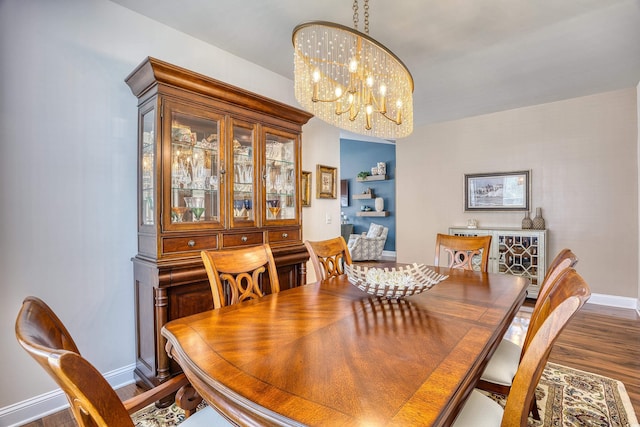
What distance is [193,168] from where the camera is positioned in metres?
2.22

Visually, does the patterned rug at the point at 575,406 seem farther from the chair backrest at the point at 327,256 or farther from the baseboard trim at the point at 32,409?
the chair backrest at the point at 327,256

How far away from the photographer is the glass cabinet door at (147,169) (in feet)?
6.67

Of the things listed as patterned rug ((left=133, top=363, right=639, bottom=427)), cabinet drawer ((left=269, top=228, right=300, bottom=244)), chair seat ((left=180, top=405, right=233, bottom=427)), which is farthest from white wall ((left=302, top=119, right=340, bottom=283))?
chair seat ((left=180, top=405, right=233, bottom=427))

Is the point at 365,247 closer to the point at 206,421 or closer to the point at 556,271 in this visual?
the point at 556,271

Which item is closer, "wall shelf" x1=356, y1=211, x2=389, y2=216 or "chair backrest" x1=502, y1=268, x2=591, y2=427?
"chair backrest" x1=502, y1=268, x2=591, y2=427

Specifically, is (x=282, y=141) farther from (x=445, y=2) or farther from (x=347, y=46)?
(x=445, y=2)

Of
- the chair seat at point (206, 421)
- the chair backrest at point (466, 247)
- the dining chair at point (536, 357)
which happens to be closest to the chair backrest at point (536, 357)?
the dining chair at point (536, 357)

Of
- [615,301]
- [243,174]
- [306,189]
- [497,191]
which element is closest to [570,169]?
[497,191]

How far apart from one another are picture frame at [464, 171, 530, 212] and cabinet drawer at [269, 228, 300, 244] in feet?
11.0

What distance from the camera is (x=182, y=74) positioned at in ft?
6.64

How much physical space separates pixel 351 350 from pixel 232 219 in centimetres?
161

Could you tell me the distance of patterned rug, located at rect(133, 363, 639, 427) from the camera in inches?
69.4

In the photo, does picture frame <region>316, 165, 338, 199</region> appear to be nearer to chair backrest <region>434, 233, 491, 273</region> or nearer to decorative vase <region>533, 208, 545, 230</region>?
chair backrest <region>434, 233, 491, 273</region>

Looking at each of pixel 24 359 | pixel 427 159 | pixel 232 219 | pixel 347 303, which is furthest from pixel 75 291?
pixel 427 159
